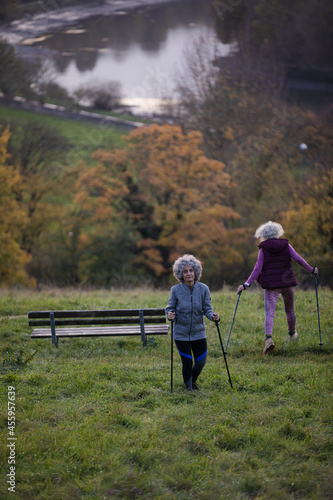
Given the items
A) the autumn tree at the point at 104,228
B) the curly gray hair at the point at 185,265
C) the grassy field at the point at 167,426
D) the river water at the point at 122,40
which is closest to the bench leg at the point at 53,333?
the grassy field at the point at 167,426

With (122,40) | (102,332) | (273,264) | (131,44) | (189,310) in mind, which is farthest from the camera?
(122,40)

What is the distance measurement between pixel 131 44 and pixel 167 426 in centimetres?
5846

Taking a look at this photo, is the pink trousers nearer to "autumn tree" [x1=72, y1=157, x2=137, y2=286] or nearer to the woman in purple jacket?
the woman in purple jacket

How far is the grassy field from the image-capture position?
4266 mm

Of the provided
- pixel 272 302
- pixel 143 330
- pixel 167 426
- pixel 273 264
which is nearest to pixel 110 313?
pixel 143 330

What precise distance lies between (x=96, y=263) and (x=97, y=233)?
1715 millimetres

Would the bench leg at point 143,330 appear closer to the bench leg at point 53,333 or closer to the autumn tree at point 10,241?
the bench leg at point 53,333

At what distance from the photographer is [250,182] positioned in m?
33.8

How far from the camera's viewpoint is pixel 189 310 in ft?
19.3

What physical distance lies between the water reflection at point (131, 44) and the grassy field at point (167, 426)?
4306cm

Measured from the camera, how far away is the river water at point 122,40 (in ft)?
169

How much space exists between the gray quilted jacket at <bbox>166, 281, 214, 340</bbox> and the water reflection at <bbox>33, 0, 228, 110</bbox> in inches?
1717

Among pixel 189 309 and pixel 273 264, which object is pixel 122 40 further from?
pixel 189 309

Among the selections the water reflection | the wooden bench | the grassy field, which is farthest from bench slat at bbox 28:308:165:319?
the water reflection
